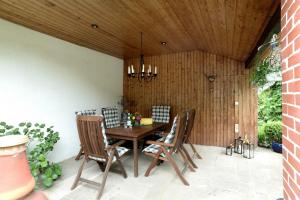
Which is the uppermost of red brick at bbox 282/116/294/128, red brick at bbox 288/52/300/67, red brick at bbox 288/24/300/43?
red brick at bbox 288/24/300/43

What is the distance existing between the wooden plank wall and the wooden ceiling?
3.51ft

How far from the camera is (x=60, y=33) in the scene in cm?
353

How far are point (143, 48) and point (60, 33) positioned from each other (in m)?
1.97

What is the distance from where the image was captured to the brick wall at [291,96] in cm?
97

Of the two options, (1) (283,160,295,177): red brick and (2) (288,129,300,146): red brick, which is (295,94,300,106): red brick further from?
(1) (283,160,295,177): red brick

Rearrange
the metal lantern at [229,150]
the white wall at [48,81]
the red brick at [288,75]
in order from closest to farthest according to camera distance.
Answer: the red brick at [288,75] < the white wall at [48,81] < the metal lantern at [229,150]

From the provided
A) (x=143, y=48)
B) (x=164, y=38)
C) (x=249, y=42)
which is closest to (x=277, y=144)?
(x=249, y=42)

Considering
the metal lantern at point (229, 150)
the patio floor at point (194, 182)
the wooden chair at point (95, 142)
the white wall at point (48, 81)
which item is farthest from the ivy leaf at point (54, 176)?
the metal lantern at point (229, 150)

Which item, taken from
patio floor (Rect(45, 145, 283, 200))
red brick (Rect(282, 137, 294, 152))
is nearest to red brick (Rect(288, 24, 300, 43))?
red brick (Rect(282, 137, 294, 152))

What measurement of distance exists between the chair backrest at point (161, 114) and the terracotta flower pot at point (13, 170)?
444 centimetres

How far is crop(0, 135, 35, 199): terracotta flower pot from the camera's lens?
59cm

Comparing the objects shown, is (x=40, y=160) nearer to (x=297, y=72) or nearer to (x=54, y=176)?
(x=54, y=176)

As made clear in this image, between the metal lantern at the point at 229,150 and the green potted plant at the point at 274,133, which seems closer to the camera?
the metal lantern at the point at 229,150

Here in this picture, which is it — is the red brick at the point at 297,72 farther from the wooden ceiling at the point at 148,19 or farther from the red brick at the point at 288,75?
the wooden ceiling at the point at 148,19
